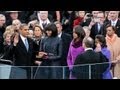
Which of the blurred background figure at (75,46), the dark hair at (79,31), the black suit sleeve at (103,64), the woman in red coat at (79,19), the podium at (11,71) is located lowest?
the podium at (11,71)

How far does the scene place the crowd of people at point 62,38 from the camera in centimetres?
672

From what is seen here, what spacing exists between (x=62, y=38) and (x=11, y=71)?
3.61ft

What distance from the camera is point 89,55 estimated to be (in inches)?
259

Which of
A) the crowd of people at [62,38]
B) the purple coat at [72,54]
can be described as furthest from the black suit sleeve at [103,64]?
the purple coat at [72,54]

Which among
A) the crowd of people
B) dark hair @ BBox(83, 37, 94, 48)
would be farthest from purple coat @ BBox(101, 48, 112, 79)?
dark hair @ BBox(83, 37, 94, 48)

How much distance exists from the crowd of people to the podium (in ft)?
0.30

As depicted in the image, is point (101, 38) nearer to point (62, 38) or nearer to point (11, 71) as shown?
point (62, 38)

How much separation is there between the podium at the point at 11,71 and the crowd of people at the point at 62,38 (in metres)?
0.09

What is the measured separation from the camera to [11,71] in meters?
6.71

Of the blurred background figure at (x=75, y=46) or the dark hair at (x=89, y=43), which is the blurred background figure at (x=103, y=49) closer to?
the dark hair at (x=89, y=43)

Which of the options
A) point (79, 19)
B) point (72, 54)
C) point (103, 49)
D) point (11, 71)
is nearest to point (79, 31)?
point (79, 19)
